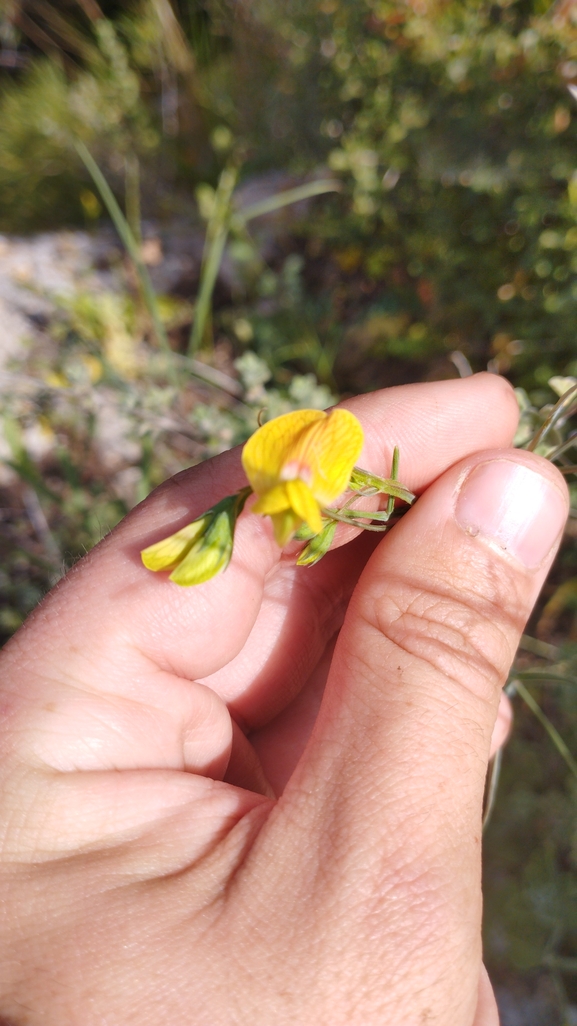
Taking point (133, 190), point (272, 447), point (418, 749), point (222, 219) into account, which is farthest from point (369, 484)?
point (133, 190)

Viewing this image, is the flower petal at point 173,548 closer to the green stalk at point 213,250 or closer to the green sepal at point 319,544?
the green sepal at point 319,544

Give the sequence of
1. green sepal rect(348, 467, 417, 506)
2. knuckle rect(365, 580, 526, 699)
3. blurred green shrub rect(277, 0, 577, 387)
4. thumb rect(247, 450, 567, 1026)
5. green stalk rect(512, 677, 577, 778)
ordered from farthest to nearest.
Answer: blurred green shrub rect(277, 0, 577, 387) → green stalk rect(512, 677, 577, 778) → knuckle rect(365, 580, 526, 699) → green sepal rect(348, 467, 417, 506) → thumb rect(247, 450, 567, 1026)

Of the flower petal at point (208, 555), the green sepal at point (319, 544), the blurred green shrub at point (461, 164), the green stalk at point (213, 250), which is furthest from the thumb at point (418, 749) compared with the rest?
the green stalk at point (213, 250)

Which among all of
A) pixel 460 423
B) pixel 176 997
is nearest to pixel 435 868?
pixel 176 997

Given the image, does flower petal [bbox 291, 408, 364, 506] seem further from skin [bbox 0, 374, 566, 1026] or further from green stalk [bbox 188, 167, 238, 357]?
green stalk [bbox 188, 167, 238, 357]

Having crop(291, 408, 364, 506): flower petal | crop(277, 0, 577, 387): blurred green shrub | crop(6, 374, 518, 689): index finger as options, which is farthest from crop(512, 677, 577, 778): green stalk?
crop(277, 0, 577, 387): blurred green shrub

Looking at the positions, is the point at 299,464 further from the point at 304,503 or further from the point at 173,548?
the point at 173,548
